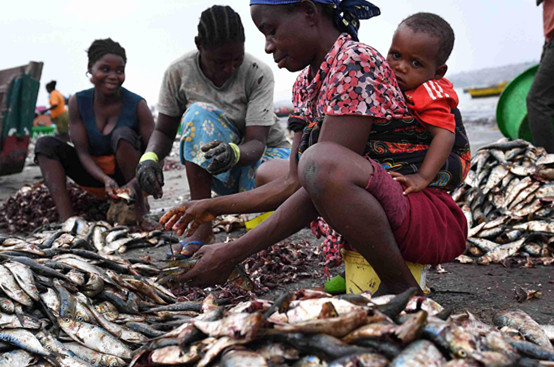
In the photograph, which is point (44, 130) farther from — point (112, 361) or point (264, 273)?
point (112, 361)

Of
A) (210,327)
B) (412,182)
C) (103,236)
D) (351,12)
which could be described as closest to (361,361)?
(210,327)

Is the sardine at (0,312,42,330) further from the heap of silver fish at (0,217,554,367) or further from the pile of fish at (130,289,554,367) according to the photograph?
the pile of fish at (130,289,554,367)

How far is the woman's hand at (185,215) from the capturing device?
243 centimetres

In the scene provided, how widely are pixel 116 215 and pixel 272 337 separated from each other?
355cm

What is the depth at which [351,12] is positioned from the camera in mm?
2426

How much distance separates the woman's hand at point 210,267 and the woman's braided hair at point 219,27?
5.89 feet

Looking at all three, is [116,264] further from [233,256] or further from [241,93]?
[241,93]

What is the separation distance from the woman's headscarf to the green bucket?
4.25 metres

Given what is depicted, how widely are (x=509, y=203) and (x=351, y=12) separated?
7.97 feet

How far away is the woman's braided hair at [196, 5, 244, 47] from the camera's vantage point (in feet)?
11.8

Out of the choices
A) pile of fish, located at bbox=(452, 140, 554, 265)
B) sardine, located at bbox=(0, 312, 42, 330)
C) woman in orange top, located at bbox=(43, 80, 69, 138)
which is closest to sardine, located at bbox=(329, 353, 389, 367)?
sardine, located at bbox=(0, 312, 42, 330)

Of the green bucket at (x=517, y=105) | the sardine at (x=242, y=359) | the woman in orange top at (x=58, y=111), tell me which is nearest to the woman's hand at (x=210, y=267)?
the sardine at (x=242, y=359)

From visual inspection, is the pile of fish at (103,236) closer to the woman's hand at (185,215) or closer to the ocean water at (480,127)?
the woman's hand at (185,215)

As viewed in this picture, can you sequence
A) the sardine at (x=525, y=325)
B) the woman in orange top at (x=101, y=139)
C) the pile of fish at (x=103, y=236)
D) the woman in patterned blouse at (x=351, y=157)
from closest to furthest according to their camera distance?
the sardine at (x=525, y=325) → the woman in patterned blouse at (x=351, y=157) → the pile of fish at (x=103, y=236) → the woman in orange top at (x=101, y=139)
